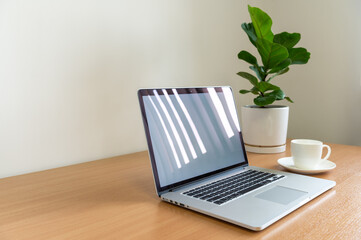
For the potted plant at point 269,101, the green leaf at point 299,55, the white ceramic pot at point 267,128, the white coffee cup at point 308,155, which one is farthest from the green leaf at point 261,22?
the white coffee cup at point 308,155

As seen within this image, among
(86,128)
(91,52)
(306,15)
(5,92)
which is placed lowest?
(86,128)

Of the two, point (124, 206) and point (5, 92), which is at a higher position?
point (5, 92)

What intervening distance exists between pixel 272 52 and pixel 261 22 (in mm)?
104

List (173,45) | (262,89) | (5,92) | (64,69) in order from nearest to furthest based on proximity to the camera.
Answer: (5,92)
(64,69)
(262,89)
(173,45)

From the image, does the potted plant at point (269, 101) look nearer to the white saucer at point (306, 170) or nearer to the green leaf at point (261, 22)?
the green leaf at point (261, 22)

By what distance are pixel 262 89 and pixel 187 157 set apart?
49cm

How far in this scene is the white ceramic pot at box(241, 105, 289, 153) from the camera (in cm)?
106

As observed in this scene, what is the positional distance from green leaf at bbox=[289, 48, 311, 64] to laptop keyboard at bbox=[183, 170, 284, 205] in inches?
19.4

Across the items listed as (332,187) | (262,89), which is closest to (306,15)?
(262,89)

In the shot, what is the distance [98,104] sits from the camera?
1.01 metres

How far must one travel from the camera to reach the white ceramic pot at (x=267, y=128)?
1.06 metres

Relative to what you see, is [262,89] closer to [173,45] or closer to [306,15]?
[173,45]

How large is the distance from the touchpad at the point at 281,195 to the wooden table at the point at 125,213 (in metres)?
0.03

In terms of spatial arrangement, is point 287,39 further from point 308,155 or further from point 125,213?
point 125,213
